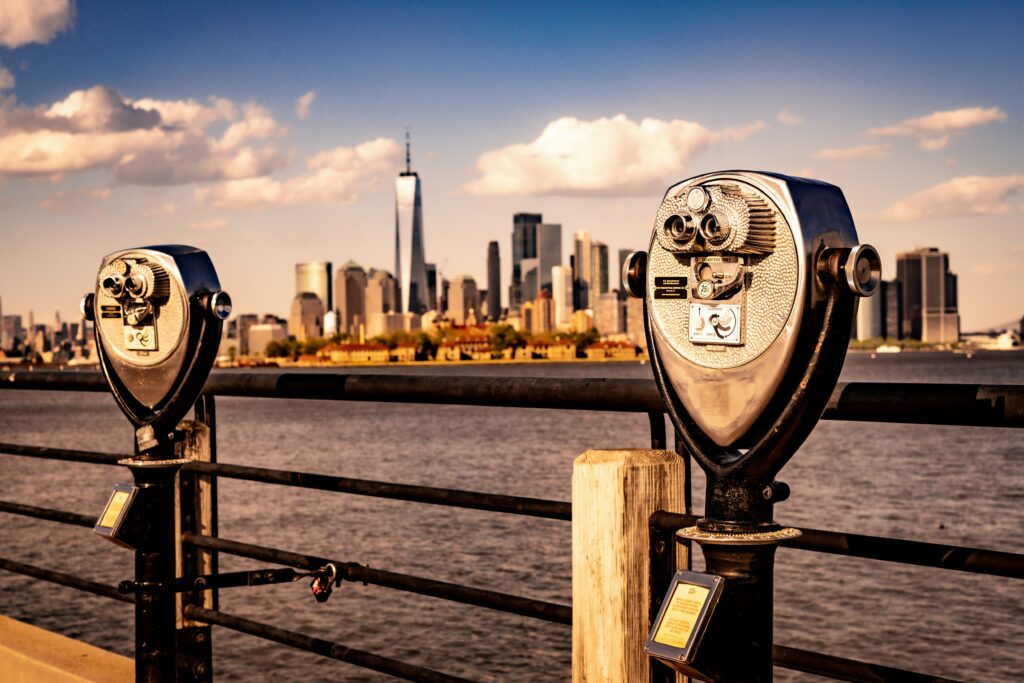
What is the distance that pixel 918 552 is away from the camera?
73.1 inches

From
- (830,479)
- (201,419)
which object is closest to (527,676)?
(201,419)

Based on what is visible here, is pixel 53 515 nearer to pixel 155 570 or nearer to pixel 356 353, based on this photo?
pixel 155 570

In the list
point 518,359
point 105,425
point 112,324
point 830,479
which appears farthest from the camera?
point 518,359

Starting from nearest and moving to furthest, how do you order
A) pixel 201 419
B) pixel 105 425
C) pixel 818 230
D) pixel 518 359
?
1. pixel 818 230
2. pixel 201 419
3. pixel 105 425
4. pixel 518 359

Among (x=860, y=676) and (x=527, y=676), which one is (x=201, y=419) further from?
(x=527, y=676)

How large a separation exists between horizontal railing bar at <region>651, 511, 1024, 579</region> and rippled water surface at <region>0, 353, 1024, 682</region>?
1264mm

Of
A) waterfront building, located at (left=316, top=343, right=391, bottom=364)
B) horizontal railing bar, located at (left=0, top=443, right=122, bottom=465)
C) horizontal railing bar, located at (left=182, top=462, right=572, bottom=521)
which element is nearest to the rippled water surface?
horizontal railing bar, located at (left=182, top=462, right=572, bottom=521)

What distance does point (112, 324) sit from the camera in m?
3.06

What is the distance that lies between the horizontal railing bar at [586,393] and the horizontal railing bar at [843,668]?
37cm

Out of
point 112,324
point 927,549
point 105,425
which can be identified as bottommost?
point 105,425

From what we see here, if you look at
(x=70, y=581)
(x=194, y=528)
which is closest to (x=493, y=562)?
(x=70, y=581)

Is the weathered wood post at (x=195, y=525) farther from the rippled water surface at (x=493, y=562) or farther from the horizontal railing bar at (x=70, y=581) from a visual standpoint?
the rippled water surface at (x=493, y=562)

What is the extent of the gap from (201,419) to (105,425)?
6788 centimetres

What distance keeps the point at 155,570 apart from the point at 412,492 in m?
0.77
